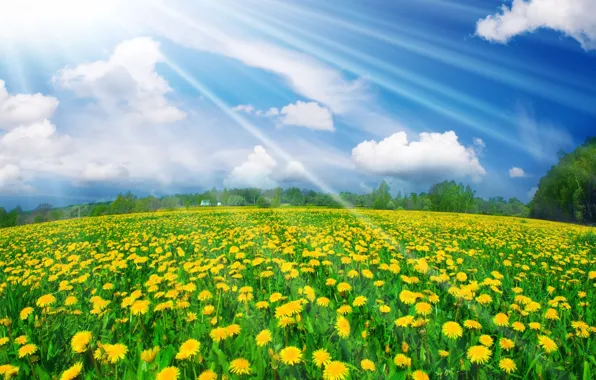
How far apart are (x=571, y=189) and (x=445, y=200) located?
24.9m

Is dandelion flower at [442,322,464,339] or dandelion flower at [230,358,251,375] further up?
dandelion flower at [442,322,464,339]

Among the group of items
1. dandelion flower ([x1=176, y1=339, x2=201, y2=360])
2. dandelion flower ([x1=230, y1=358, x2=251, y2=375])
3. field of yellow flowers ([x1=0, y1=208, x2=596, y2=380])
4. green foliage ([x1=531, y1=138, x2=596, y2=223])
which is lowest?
field of yellow flowers ([x1=0, y1=208, x2=596, y2=380])

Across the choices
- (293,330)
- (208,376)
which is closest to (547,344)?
(293,330)

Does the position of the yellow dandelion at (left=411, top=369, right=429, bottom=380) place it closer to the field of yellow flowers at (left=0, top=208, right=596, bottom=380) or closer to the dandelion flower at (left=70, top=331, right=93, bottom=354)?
the field of yellow flowers at (left=0, top=208, right=596, bottom=380)

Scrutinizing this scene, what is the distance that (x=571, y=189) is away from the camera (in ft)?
155

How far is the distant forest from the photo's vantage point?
34.0m

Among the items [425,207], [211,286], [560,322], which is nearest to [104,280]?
[211,286]

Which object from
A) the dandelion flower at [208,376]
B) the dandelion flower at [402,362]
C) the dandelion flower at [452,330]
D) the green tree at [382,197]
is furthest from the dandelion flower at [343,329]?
the green tree at [382,197]

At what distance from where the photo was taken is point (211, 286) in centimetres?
377

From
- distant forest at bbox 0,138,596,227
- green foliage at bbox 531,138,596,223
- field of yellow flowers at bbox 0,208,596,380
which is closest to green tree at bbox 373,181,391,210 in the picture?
distant forest at bbox 0,138,596,227

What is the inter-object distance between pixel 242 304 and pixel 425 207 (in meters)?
75.0

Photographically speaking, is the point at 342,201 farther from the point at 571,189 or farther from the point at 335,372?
the point at 335,372

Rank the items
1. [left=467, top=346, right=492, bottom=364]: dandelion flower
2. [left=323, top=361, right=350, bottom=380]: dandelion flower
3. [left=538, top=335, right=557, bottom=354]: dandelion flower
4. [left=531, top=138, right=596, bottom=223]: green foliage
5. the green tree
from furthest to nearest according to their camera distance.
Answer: the green tree, [left=531, top=138, right=596, bottom=223]: green foliage, [left=538, top=335, right=557, bottom=354]: dandelion flower, [left=467, top=346, right=492, bottom=364]: dandelion flower, [left=323, top=361, right=350, bottom=380]: dandelion flower

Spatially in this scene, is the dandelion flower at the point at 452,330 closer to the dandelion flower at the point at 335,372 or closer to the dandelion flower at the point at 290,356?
the dandelion flower at the point at 335,372
